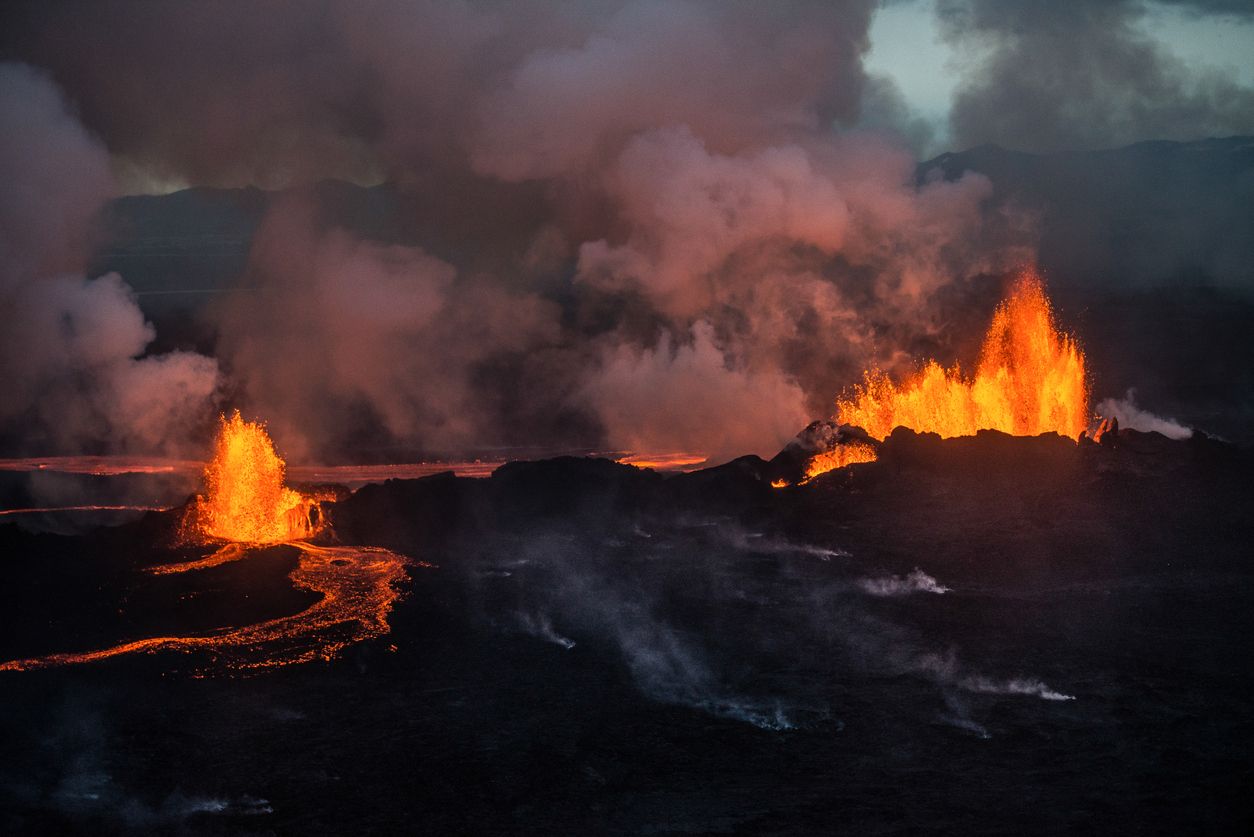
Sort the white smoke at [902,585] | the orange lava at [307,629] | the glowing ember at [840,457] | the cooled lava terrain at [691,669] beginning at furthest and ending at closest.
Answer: the glowing ember at [840,457], the white smoke at [902,585], the orange lava at [307,629], the cooled lava terrain at [691,669]

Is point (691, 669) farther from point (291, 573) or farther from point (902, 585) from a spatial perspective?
point (291, 573)

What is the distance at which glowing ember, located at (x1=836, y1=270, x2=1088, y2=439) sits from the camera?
76062 mm

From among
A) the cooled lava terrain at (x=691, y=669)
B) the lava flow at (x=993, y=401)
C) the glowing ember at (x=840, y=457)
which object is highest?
the lava flow at (x=993, y=401)

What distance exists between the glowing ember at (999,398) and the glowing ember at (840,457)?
18.1 feet

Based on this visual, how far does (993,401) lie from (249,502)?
4219cm

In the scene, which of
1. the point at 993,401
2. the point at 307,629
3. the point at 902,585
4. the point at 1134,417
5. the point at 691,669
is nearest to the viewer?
the point at 691,669

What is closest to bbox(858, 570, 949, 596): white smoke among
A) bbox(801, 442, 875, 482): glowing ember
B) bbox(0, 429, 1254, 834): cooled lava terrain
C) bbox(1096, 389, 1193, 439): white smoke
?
bbox(0, 429, 1254, 834): cooled lava terrain

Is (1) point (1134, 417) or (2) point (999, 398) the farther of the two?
(1) point (1134, 417)

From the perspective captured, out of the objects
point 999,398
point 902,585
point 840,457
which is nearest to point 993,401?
point 999,398

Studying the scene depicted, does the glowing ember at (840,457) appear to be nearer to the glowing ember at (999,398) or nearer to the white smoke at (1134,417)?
the glowing ember at (999,398)

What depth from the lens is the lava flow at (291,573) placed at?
3716 centimetres

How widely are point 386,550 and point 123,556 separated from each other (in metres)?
9.76

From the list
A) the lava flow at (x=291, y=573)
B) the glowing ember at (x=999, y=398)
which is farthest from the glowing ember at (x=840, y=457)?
the lava flow at (x=291, y=573)

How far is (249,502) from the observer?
2287 inches
